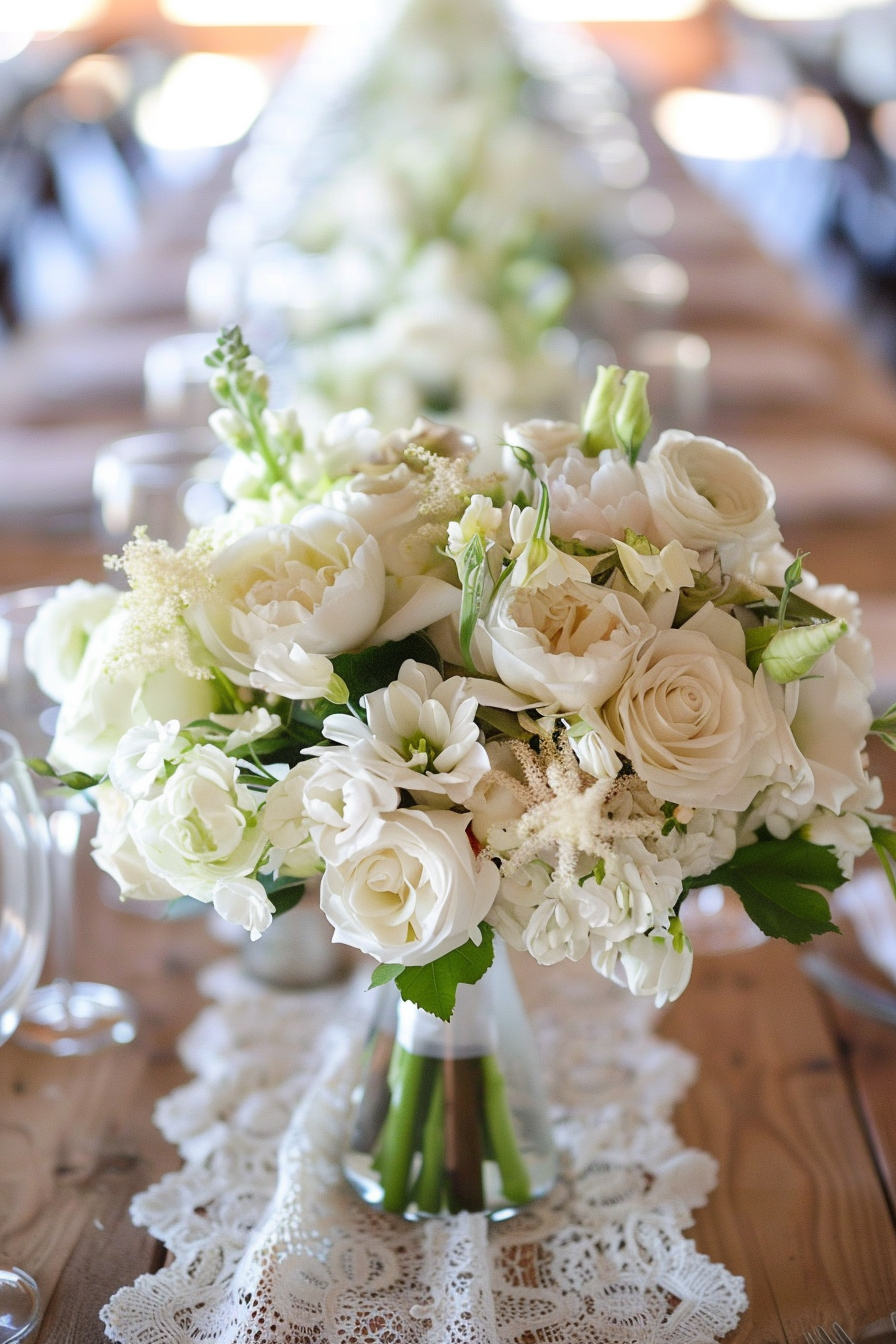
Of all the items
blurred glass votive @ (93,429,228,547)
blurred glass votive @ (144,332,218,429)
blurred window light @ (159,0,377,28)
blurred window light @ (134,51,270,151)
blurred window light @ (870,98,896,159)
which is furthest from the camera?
blurred window light @ (159,0,377,28)

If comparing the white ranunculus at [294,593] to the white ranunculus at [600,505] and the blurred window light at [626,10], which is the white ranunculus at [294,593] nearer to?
the white ranunculus at [600,505]

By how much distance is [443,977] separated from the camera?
0.61 metres

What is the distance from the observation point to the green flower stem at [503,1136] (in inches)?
29.8

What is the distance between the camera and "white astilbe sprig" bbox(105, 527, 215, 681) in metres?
0.61

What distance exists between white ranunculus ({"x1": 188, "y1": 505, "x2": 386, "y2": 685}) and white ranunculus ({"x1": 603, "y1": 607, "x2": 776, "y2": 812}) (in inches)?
5.0

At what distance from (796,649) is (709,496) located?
0.10 meters

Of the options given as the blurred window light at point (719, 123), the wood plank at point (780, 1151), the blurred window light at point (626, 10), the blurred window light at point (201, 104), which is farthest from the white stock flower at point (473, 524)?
the blurred window light at point (626, 10)

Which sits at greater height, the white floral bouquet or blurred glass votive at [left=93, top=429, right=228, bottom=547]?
the white floral bouquet

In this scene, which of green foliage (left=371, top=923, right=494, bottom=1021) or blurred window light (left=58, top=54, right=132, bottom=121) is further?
blurred window light (left=58, top=54, right=132, bottom=121)

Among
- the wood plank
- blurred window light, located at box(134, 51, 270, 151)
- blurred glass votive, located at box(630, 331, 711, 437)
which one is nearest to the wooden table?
the wood plank

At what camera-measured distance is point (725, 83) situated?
7.11 metres

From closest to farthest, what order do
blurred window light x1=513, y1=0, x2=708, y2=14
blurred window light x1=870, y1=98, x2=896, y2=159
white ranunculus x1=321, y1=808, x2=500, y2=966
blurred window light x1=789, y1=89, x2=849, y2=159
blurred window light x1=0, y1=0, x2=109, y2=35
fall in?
white ranunculus x1=321, y1=808, x2=500, y2=966
blurred window light x1=870, y1=98, x2=896, y2=159
blurred window light x1=789, y1=89, x2=849, y2=159
blurred window light x1=0, y1=0, x2=109, y2=35
blurred window light x1=513, y1=0, x2=708, y2=14

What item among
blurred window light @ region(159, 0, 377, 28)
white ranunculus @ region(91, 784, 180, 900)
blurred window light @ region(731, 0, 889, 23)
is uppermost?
white ranunculus @ region(91, 784, 180, 900)

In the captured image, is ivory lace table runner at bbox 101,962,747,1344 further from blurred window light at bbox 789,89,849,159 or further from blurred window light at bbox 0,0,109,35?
blurred window light at bbox 0,0,109,35
